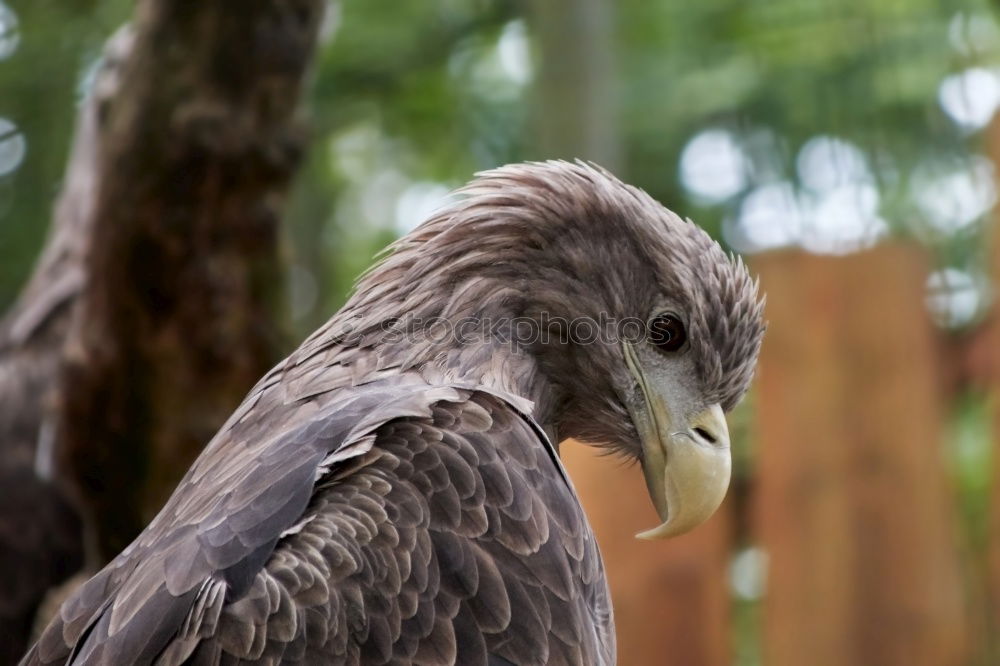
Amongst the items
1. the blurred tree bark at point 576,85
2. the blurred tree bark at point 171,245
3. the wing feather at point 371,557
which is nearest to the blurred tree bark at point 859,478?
the blurred tree bark at point 576,85

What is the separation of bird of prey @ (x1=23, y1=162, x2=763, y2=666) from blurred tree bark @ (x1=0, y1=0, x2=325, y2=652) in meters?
1.97

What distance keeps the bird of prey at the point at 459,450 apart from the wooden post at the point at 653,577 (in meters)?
2.06

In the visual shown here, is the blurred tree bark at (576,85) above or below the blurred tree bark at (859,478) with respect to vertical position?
above

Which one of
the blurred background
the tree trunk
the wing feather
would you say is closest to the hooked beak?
the wing feather

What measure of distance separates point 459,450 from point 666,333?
696mm

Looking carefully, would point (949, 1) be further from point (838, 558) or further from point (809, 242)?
point (838, 558)

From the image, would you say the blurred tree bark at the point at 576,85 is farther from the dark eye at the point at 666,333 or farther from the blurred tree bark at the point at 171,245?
the dark eye at the point at 666,333

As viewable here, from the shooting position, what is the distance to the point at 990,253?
5344mm

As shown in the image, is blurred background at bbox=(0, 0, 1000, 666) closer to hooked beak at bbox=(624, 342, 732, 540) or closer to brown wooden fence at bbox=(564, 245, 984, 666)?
brown wooden fence at bbox=(564, 245, 984, 666)

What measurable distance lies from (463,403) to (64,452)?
3.08m

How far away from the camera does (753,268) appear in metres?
5.75

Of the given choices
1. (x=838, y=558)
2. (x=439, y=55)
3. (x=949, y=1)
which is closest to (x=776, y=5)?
(x=949, y=1)

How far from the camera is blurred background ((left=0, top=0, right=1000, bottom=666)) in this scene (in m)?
5.02

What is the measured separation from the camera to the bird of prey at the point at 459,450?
2305mm
